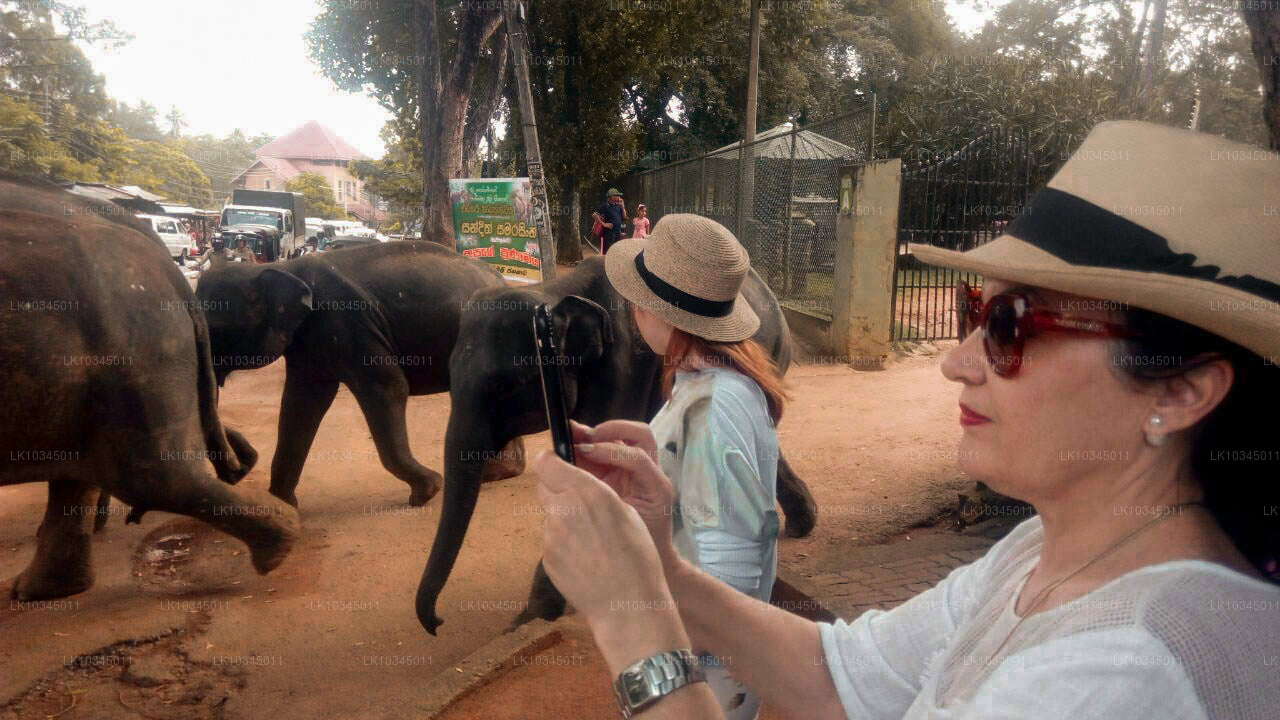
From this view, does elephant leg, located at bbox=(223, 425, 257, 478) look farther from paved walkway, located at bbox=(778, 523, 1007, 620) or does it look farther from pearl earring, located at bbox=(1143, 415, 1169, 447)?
pearl earring, located at bbox=(1143, 415, 1169, 447)

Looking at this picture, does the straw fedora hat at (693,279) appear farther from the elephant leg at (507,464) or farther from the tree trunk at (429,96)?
the tree trunk at (429,96)

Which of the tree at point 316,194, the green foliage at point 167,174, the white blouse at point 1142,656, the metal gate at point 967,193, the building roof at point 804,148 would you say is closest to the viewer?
the white blouse at point 1142,656

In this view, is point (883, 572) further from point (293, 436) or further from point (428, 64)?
point (428, 64)

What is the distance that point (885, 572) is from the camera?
4805 mm

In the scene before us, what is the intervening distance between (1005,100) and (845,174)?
37.9 ft

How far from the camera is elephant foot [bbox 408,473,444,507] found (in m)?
6.51

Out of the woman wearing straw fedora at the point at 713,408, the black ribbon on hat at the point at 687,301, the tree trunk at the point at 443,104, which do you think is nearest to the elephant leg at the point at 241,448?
the woman wearing straw fedora at the point at 713,408

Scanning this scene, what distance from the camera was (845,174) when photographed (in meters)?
11.2

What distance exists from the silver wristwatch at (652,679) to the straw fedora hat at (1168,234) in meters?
0.65

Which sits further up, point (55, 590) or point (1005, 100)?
point (1005, 100)

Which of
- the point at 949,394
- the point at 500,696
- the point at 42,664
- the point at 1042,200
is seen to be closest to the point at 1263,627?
the point at 1042,200

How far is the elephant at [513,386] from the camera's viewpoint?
13.5 feet

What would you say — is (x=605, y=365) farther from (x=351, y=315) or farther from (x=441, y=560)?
(x=351, y=315)

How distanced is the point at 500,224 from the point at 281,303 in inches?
245
